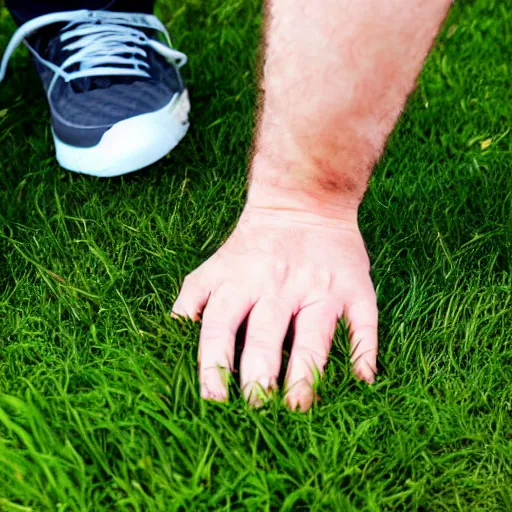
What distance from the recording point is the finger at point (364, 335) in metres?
1.28

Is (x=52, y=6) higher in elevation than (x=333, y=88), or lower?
lower

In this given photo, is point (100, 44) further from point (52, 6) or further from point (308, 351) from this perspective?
point (308, 351)

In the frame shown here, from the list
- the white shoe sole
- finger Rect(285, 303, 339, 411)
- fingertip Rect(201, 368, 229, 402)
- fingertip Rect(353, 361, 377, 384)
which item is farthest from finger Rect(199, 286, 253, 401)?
the white shoe sole

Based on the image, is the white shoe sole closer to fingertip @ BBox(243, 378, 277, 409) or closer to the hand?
the hand

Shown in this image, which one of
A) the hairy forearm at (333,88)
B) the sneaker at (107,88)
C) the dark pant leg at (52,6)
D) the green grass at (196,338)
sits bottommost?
the green grass at (196,338)

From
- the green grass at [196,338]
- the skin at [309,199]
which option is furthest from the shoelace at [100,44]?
the skin at [309,199]

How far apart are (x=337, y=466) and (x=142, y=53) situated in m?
1.44

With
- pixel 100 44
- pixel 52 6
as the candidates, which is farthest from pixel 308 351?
→ pixel 52 6

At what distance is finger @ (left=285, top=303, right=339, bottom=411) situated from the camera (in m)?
1.21

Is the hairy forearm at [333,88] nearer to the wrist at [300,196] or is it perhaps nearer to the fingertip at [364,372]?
the wrist at [300,196]

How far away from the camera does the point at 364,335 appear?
132 cm

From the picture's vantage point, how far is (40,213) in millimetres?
1685

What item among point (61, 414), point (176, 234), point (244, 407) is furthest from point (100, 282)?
point (244, 407)

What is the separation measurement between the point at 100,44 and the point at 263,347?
1.24 meters
